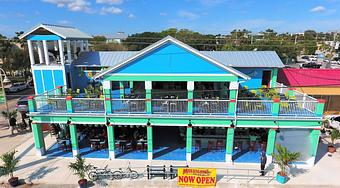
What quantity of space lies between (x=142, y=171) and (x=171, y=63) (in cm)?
689

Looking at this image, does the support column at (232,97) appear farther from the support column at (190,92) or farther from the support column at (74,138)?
the support column at (74,138)

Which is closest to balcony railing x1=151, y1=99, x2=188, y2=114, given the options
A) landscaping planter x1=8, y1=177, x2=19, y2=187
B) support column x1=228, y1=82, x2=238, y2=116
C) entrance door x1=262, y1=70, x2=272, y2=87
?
support column x1=228, y1=82, x2=238, y2=116

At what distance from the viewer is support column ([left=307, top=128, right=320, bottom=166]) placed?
1466 cm

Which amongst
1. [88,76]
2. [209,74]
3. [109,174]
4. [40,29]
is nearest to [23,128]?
[88,76]

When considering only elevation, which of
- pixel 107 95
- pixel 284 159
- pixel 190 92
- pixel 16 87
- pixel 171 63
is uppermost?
pixel 171 63

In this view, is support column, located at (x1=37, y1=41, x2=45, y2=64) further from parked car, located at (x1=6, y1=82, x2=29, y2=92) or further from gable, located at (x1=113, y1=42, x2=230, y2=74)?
parked car, located at (x1=6, y1=82, x2=29, y2=92)

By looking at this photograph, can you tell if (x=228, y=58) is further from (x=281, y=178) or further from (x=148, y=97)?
(x=281, y=178)

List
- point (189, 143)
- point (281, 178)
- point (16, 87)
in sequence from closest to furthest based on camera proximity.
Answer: point (281, 178) → point (189, 143) → point (16, 87)

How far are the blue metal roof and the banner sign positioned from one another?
32.2 ft

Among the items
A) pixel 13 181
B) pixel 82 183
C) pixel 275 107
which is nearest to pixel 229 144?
pixel 275 107

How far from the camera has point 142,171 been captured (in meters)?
14.4

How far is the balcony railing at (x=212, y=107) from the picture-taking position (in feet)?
49.1

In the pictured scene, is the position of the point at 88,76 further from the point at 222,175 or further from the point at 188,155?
the point at 222,175

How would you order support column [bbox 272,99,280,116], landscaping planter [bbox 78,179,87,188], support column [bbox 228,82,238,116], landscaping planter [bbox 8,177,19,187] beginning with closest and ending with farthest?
landscaping planter [bbox 78,179,87,188] → landscaping planter [bbox 8,177,19,187] → support column [bbox 272,99,280,116] → support column [bbox 228,82,238,116]
